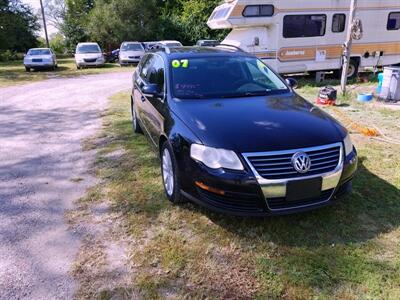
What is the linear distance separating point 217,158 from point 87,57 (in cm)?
2184

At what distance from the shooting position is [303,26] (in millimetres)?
12281

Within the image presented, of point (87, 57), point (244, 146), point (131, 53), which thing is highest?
point (244, 146)

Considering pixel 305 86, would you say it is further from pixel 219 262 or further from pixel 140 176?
pixel 219 262

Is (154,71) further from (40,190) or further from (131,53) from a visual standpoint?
(131,53)

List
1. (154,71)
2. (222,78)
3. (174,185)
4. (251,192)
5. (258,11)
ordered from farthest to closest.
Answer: (258,11) < (154,71) < (222,78) < (174,185) < (251,192)

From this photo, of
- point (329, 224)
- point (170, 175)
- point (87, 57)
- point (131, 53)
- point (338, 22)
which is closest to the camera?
Answer: point (329, 224)

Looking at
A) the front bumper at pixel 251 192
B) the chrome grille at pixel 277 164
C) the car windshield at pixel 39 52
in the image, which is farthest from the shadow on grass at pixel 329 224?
the car windshield at pixel 39 52

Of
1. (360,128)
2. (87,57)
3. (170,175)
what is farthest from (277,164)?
(87,57)

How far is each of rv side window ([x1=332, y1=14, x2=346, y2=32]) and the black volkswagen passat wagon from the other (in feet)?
30.4

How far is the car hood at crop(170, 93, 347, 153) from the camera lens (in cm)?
338

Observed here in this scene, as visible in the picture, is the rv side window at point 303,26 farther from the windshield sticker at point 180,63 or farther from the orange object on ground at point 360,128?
the windshield sticker at point 180,63

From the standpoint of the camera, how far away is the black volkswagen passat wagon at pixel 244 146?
128 inches

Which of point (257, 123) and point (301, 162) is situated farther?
point (257, 123)

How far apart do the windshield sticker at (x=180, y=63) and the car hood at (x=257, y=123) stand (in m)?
0.69
